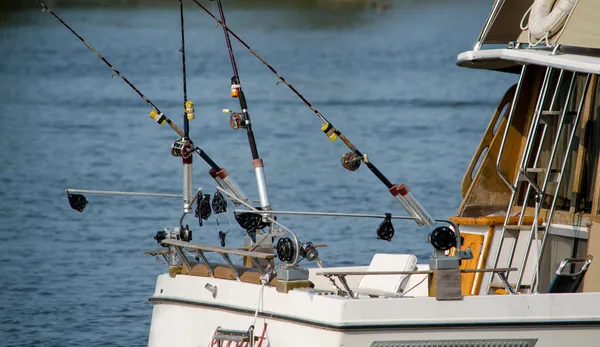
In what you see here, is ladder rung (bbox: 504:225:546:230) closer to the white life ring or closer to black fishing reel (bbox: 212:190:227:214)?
the white life ring

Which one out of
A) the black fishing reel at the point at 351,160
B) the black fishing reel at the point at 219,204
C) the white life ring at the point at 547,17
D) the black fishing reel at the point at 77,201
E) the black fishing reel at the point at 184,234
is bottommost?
the black fishing reel at the point at 184,234

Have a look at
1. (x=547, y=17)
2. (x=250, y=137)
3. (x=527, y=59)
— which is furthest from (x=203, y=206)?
(x=547, y=17)

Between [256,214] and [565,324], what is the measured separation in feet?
8.19

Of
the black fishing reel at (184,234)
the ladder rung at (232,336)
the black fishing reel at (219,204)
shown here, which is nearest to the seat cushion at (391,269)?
the black fishing reel at (219,204)

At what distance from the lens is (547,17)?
10.8m

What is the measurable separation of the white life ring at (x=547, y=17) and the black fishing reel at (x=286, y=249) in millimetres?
2590

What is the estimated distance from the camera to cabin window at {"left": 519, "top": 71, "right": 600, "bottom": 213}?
10.6 m

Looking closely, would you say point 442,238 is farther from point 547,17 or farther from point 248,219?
point 547,17

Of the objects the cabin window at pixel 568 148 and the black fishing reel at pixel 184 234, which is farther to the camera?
the black fishing reel at pixel 184 234

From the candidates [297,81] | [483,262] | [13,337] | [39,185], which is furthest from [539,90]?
[297,81]

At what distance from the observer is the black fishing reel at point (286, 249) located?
966 cm

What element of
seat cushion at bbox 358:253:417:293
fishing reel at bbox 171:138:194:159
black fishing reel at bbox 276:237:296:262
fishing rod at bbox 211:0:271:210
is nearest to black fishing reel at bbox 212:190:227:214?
fishing rod at bbox 211:0:271:210

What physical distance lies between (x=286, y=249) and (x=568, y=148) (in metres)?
2.25

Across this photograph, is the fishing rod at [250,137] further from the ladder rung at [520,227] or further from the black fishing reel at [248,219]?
the ladder rung at [520,227]
